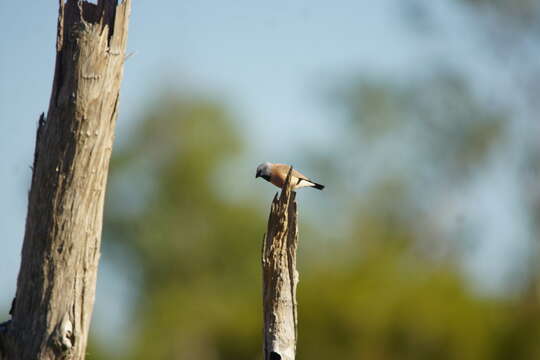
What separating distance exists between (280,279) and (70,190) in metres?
1.96

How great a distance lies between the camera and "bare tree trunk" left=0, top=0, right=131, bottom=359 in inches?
176

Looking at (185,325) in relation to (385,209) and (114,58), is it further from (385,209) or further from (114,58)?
(114,58)

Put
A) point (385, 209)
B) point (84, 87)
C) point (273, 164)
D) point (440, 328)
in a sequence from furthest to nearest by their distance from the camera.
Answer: point (385, 209), point (440, 328), point (273, 164), point (84, 87)

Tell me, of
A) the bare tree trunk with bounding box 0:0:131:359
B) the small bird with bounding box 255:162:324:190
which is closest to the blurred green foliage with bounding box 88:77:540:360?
the small bird with bounding box 255:162:324:190

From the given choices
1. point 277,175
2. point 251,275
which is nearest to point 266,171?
point 277,175

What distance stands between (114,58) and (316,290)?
15.9 metres

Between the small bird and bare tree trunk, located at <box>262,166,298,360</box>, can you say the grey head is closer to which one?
the small bird

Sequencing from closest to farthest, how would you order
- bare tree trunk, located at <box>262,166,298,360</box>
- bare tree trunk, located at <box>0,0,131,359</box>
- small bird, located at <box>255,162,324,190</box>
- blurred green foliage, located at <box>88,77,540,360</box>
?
bare tree trunk, located at <box>0,0,131,359</box> < bare tree trunk, located at <box>262,166,298,360</box> < small bird, located at <box>255,162,324,190</box> < blurred green foliage, located at <box>88,77,540,360</box>

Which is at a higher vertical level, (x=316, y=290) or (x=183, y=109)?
(x=183, y=109)

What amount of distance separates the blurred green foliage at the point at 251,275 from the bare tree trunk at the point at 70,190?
14.6m

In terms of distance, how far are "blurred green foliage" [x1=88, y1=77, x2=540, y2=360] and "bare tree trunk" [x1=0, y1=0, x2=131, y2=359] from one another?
1462cm

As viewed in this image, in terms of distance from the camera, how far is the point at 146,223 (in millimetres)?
27562

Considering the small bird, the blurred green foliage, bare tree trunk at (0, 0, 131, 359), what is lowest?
bare tree trunk at (0, 0, 131, 359)

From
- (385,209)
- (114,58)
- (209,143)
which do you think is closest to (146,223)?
(209,143)
